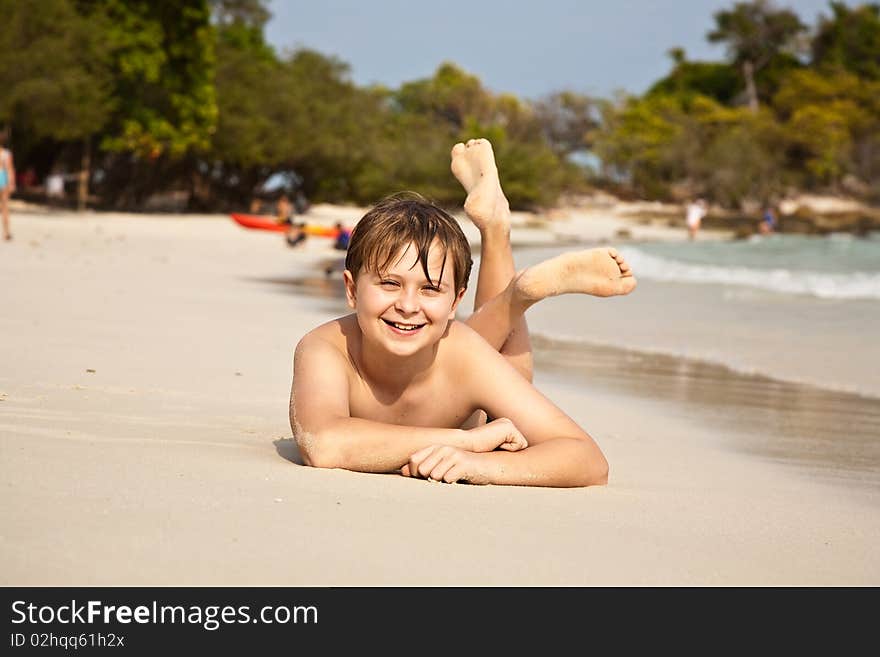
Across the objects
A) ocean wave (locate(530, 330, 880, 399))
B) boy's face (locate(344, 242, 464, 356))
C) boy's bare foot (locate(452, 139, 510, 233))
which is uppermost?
boy's bare foot (locate(452, 139, 510, 233))

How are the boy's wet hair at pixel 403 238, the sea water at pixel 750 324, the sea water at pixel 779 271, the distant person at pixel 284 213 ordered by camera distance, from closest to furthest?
the boy's wet hair at pixel 403 238
the sea water at pixel 750 324
the sea water at pixel 779 271
the distant person at pixel 284 213

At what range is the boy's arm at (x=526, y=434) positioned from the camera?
129 inches

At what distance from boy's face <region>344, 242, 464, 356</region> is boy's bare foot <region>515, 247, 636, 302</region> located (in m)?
0.74

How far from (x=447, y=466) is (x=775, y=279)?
13834 millimetres

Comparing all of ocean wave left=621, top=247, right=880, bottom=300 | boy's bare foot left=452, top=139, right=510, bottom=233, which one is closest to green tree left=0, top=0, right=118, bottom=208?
ocean wave left=621, top=247, right=880, bottom=300

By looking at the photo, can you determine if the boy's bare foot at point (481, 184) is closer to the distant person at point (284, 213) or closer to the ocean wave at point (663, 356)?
the ocean wave at point (663, 356)

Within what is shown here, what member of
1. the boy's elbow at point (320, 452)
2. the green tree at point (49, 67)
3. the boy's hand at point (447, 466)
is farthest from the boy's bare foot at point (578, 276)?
the green tree at point (49, 67)

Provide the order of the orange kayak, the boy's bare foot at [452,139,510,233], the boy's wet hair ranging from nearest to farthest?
the boy's wet hair, the boy's bare foot at [452,139,510,233], the orange kayak

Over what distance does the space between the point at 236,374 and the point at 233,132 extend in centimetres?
2834

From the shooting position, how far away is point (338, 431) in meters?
3.27

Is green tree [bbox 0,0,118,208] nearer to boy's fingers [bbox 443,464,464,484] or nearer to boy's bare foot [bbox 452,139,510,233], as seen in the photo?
boy's bare foot [bbox 452,139,510,233]

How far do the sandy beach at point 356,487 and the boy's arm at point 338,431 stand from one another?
0.36ft

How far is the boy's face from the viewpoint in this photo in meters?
3.20
